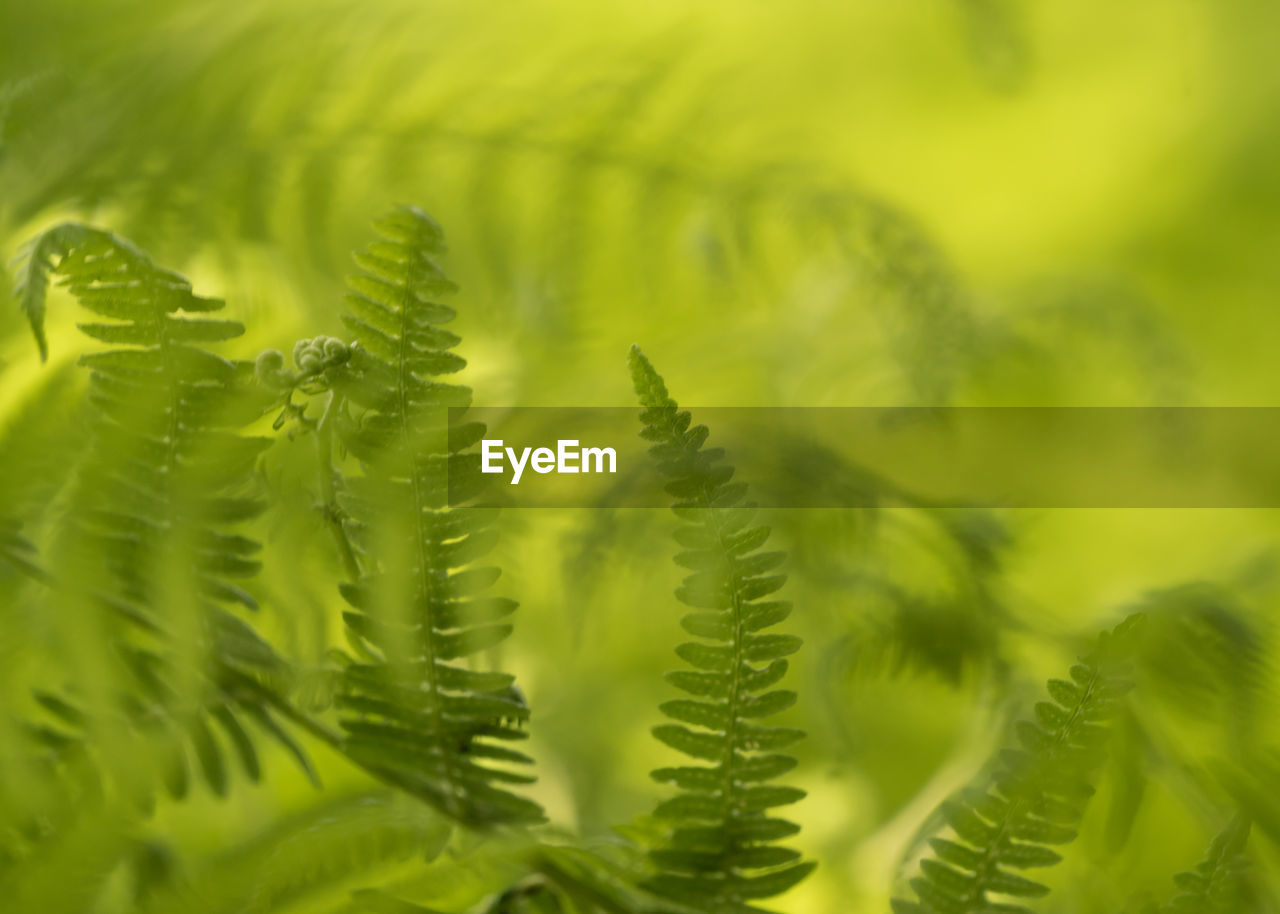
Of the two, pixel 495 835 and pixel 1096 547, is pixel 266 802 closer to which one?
pixel 495 835

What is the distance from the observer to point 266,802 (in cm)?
55

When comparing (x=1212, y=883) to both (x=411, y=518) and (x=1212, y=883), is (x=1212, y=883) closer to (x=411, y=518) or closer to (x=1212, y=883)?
(x=1212, y=883)

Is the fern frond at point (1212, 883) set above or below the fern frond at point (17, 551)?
below

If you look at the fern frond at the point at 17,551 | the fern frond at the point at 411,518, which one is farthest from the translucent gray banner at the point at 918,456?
the fern frond at the point at 17,551

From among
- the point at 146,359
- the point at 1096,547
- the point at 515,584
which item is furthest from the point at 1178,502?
the point at 146,359

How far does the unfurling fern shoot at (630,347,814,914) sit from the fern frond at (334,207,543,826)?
56 mm

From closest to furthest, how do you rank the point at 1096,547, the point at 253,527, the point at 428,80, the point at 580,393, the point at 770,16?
the point at 253,527, the point at 580,393, the point at 428,80, the point at 1096,547, the point at 770,16

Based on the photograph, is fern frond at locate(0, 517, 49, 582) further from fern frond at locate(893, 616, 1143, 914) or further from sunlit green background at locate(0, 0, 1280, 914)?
fern frond at locate(893, 616, 1143, 914)

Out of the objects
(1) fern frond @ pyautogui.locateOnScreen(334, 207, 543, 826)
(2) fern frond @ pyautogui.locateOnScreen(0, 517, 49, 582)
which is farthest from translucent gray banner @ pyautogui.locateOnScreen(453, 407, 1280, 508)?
(2) fern frond @ pyautogui.locateOnScreen(0, 517, 49, 582)

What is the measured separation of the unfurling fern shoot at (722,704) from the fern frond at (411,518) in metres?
0.06

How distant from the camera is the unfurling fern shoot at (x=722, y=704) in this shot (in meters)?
0.29

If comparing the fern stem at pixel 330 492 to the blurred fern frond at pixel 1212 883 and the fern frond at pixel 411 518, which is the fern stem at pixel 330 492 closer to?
the fern frond at pixel 411 518

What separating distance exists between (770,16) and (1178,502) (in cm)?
105

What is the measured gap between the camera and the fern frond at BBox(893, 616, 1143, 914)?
0.95 feet
